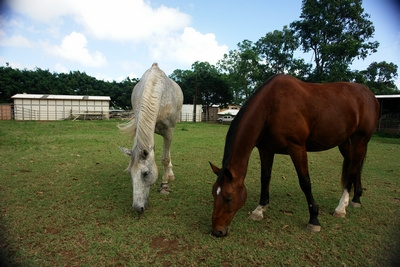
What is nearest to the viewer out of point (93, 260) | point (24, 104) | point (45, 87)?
point (93, 260)

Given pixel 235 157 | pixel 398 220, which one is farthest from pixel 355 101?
pixel 235 157

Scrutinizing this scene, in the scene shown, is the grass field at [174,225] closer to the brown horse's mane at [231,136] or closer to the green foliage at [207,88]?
the brown horse's mane at [231,136]

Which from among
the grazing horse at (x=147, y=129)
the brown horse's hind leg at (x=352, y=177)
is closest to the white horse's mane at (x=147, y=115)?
the grazing horse at (x=147, y=129)

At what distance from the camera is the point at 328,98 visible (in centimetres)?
342

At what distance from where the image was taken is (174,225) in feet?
10.3

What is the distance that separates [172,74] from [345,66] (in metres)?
48.8

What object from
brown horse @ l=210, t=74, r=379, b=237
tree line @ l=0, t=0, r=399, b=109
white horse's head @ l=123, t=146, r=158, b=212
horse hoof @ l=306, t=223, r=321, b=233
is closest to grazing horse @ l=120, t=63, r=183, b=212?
white horse's head @ l=123, t=146, r=158, b=212

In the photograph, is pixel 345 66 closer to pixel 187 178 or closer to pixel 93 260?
pixel 187 178

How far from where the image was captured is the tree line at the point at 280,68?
66.5 ft

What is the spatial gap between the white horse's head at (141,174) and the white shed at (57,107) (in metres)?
28.6

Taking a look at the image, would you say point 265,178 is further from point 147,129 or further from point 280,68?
point 280,68

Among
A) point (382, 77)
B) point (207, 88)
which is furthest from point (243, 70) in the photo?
point (382, 77)

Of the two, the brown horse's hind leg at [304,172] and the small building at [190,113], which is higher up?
the small building at [190,113]

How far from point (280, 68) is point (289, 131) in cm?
2536
